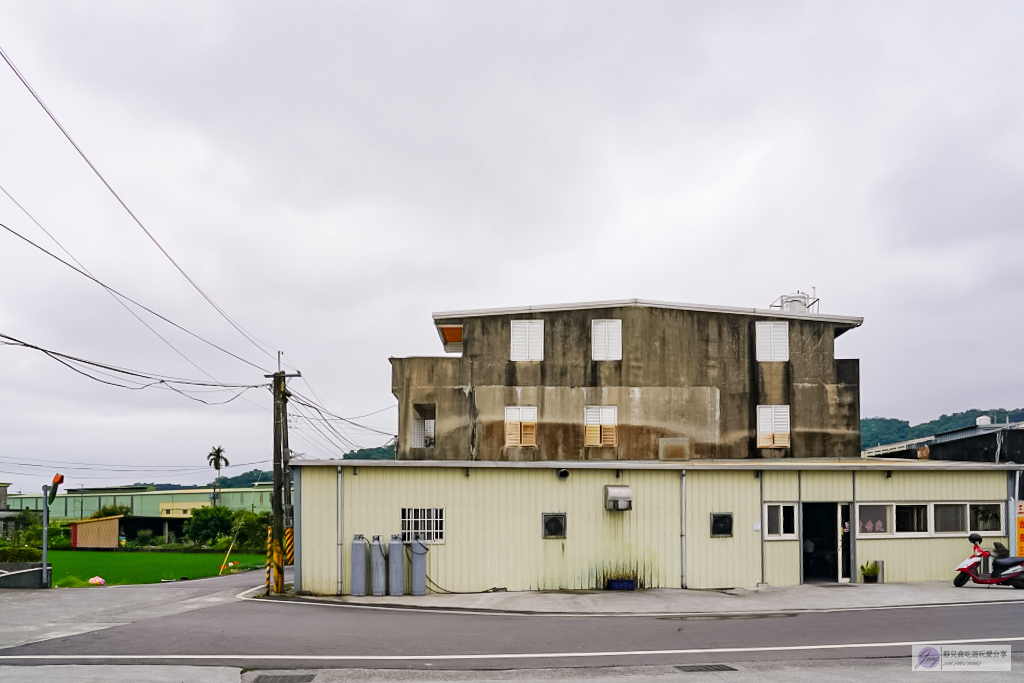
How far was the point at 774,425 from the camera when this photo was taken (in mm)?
34344

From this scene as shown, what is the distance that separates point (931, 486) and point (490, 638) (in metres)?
15.7

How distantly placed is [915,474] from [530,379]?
15860 mm

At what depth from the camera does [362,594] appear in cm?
2034

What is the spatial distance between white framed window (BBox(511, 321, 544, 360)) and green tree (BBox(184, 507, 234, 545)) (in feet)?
154

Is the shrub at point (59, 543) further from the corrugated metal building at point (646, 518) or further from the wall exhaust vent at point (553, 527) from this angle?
the wall exhaust vent at point (553, 527)

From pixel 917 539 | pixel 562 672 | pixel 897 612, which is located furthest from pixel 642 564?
pixel 562 672

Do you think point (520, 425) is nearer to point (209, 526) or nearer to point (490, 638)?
point (490, 638)

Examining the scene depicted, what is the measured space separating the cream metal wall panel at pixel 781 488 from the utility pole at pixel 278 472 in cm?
1376

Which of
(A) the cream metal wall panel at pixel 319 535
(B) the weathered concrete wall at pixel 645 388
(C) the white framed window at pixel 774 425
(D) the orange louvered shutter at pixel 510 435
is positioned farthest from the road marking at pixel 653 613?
(D) the orange louvered shutter at pixel 510 435

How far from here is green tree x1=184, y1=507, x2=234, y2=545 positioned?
7038 centimetres

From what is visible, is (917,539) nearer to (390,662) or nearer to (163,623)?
(390,662)

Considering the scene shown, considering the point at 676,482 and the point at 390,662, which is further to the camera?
the point at 676,482

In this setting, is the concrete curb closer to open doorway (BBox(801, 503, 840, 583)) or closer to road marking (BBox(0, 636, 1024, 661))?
road marking (BBox(0, 636, 1024, 661))

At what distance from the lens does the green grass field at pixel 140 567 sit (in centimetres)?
3644
